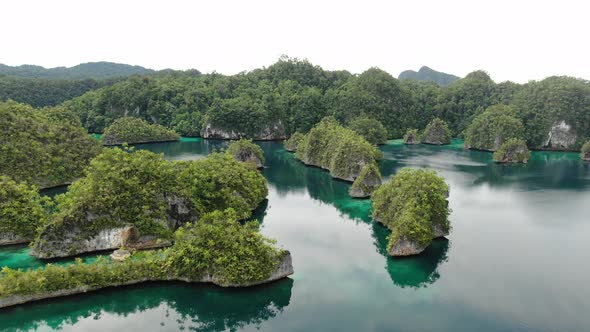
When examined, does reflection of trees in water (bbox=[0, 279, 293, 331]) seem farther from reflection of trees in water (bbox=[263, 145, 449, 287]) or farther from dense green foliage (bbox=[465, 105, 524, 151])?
dense green foliage (bbox=[465, 105, 524, 151])

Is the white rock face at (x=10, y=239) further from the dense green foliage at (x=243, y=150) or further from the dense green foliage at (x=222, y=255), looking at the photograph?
the dense green foliage at (x=243, y=150)

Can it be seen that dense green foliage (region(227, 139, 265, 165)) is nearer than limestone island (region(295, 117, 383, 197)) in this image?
No

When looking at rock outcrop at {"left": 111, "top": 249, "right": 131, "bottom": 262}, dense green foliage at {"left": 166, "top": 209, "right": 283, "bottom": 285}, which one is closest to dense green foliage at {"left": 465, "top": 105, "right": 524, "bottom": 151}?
dense green foliage at {"left": 166, "top": 209, "right": 283, "bottom": 285}

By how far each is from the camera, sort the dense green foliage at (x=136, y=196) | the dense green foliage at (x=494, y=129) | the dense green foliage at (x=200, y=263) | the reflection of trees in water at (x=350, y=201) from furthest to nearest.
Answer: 1. the dense green foliage at (x=494, y=129)
2. the dense green foliage at (x=136, y=196)
3. the reflection of trees in water at (x=350, y=201)
4. the dense green foliage at (x=200, y=263)

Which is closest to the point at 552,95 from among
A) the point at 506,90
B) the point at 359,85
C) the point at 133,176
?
the point at 506,90

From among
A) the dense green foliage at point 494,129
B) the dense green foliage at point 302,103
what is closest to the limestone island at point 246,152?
the dense green foliage at point 302,103
